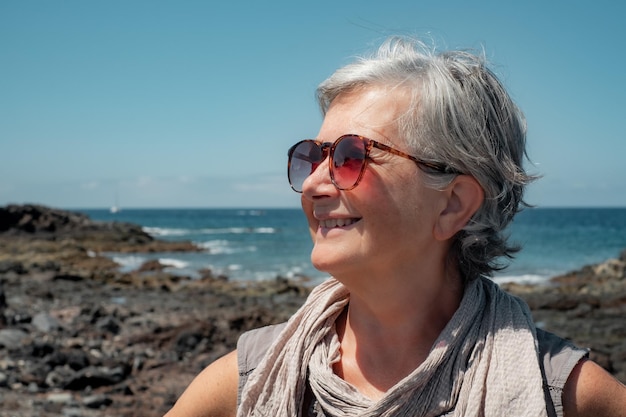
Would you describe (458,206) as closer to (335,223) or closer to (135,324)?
(335,223)

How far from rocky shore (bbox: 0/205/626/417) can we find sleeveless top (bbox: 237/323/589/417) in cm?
552

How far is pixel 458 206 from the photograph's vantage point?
74.9 inches

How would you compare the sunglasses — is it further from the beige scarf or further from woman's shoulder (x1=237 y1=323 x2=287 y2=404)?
woman's shoulder (x1=237 y1=323 x2=287 y2=404)

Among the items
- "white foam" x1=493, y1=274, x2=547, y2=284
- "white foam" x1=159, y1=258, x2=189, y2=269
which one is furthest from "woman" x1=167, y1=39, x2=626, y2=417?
"white foam" x1=159, y1=258, x2=189, y2=269

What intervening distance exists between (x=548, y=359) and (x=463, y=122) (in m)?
0.68

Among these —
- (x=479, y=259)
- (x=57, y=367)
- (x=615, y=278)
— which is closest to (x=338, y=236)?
(x=479, y=259)

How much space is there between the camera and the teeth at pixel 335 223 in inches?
71.7

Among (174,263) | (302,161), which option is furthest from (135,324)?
(174,263)

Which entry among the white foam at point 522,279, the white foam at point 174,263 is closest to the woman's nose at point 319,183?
the white foam at point 522,279

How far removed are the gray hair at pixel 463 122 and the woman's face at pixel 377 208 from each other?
0.14 feet

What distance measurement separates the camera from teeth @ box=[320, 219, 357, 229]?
5.98ft

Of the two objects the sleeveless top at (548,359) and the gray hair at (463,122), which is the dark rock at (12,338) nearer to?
the sleeveless top at (548,359)

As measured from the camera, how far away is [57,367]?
326 inches

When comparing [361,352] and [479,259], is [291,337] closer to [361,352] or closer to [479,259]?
[361,352]
